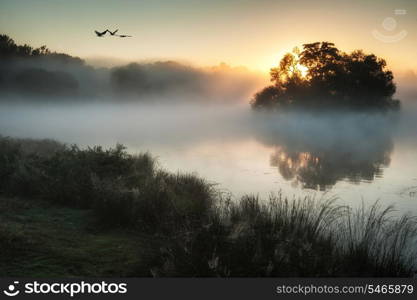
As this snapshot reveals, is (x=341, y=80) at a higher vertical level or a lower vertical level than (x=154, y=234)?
higher

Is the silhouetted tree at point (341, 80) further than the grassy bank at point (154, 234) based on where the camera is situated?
Yes

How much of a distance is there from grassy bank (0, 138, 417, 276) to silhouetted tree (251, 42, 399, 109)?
57.5 meters

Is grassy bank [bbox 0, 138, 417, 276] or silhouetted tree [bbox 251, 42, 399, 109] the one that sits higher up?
silhouetted tree [bbox 251, 42, 399, 109]

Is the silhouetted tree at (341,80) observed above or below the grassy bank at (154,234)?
above

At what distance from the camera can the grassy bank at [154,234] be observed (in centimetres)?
652

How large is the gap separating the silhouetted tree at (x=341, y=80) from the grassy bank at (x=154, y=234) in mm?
57536

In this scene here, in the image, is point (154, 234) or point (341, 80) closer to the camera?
point (154, 234)

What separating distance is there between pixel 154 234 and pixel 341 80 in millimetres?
61123

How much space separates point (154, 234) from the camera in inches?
351

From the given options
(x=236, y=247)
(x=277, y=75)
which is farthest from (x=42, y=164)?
(x=277, y=75)

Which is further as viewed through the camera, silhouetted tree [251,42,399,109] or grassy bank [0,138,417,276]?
silhouetted tree [251,42,399,109]

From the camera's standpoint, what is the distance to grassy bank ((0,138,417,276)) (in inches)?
257

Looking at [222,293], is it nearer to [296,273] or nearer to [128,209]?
[296,273]

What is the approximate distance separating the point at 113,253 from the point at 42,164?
6627 mm
